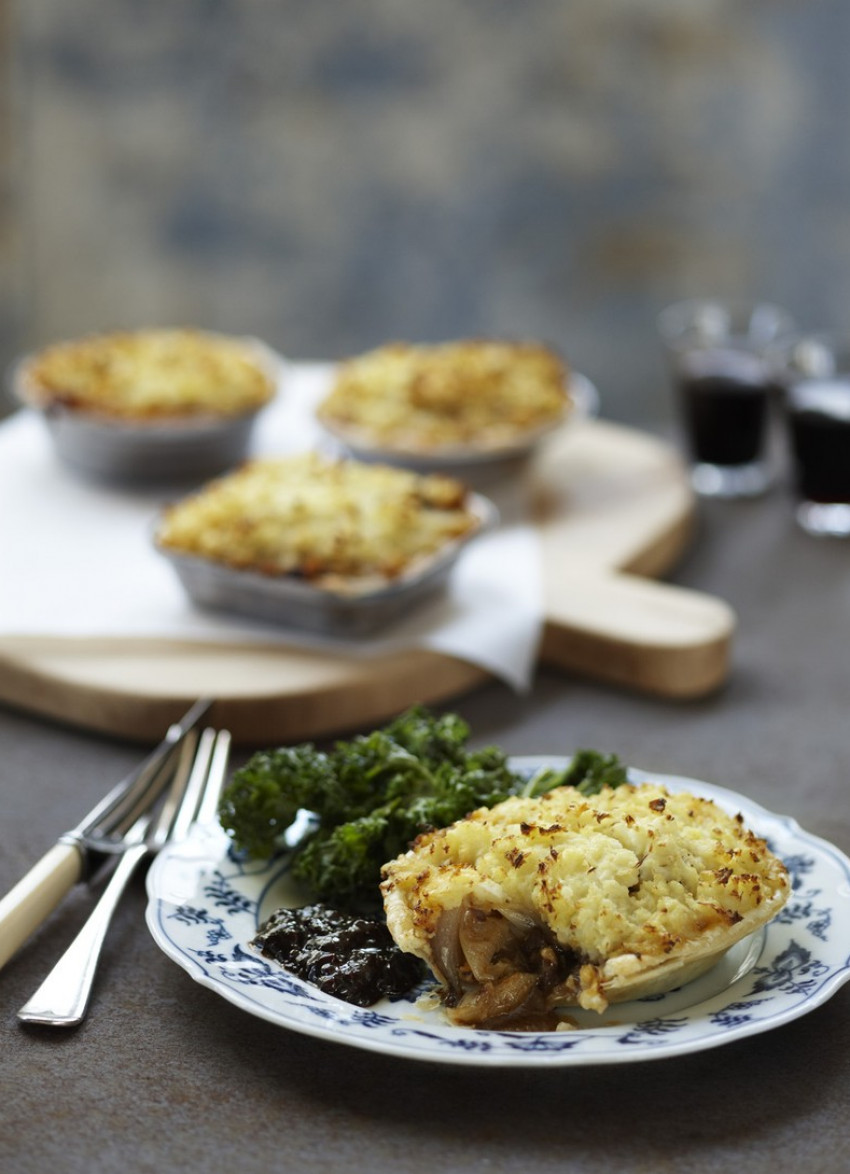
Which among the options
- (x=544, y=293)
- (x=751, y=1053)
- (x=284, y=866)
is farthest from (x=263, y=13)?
(x=751, y=1053)

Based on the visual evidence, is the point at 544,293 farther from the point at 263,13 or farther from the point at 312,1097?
the point at 312,1097

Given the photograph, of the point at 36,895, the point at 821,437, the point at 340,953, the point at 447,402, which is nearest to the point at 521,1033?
the point at 340,953

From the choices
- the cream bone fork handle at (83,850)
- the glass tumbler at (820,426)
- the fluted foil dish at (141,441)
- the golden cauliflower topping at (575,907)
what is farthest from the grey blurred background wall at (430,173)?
the golden cauliflower topping at (575,907)

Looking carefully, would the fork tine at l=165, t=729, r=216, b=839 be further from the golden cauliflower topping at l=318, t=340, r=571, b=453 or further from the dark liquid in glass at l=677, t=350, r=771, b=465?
the dark liquid in glass at l=677, t=350, r=771, b=465

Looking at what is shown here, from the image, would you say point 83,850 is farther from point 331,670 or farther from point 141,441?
point 141,441

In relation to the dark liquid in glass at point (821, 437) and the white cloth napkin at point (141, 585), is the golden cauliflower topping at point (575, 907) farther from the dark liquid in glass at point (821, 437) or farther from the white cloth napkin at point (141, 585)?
the dark liquid in glass at point (821, 437)

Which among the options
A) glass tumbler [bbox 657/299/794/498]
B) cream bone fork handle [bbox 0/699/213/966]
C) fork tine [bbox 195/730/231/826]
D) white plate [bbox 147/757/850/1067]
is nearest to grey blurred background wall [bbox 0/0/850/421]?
glass tumbler [bbox 657/299/794/498]
